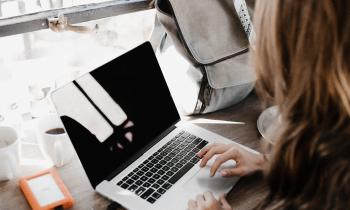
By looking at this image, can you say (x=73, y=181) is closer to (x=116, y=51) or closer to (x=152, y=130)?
(x=152, y=130)

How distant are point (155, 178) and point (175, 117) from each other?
0.25 meters

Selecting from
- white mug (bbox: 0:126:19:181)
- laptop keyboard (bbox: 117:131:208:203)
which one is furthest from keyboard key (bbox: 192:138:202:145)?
white mug (bbox: 0:126:19:181)

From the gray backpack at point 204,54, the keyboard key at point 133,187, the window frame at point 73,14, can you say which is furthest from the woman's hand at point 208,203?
the window frame at point 73,14

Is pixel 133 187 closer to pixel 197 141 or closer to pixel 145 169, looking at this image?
pixel 145 169

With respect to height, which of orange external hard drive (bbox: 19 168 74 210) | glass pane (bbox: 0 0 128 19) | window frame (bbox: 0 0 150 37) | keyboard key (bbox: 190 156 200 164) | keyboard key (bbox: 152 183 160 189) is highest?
glass pane (bbox: 0 0 128 19)

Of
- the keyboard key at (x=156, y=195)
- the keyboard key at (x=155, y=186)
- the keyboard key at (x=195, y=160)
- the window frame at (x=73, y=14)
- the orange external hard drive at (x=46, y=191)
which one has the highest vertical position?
the window frame at (x=73, y=14)

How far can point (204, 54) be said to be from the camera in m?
1.15

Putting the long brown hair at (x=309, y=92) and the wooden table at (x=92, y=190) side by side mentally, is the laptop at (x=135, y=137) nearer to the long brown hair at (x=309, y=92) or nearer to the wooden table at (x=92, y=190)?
the wooden table at (x=92, y=190)

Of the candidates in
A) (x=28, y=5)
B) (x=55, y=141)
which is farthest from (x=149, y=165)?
(x=28, y=5)

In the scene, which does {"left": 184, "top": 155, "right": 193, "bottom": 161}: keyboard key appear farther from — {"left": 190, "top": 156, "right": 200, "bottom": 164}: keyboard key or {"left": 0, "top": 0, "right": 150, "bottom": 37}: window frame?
{"left": 0, "top": 0, "right": 150, "bottom": 37}: window frame

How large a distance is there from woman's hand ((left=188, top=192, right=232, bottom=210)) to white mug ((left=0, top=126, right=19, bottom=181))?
419mm

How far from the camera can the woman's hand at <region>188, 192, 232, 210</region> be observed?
0.86m

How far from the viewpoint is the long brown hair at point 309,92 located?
22.7 inches

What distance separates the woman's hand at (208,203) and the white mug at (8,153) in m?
0.42
